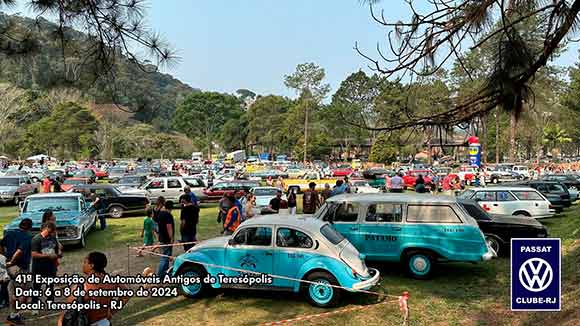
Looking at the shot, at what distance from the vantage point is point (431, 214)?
30.5ft

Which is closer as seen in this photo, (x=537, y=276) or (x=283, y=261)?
(x=537, y=276)

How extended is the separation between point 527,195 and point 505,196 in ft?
2.40

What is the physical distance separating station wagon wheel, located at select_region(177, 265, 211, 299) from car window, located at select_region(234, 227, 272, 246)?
819 millimetres

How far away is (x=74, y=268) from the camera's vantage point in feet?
32.7

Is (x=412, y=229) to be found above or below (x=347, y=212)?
below

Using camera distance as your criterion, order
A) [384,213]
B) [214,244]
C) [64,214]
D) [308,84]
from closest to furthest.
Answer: [214,244] → [384,213] → [64,214] → [308,84]

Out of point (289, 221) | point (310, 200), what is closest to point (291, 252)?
point (289, 221)

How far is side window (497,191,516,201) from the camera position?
15.0 m

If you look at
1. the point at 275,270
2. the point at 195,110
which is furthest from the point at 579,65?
the point at 195,110

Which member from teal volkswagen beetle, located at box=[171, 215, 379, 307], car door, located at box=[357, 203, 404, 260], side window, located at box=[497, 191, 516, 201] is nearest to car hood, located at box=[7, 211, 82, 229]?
teal volkswagen beetle, located at box=[171, 215, 379, 307]

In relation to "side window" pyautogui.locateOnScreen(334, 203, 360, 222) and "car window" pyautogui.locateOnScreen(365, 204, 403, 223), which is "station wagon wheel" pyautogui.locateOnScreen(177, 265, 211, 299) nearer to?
"side window" pyautogui.locateOnScreen(334, 203, 360, 222)

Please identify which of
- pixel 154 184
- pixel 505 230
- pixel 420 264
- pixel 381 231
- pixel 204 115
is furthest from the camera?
pixel 204 115

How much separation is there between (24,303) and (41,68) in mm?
3572

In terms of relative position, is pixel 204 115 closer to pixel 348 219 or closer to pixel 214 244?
pixel 348 219
